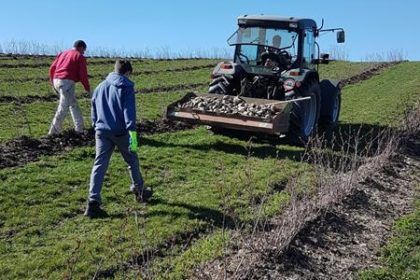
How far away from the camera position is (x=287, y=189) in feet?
27.2

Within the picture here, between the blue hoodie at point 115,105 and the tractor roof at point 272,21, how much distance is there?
17.3ft

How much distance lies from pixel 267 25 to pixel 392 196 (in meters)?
4.72

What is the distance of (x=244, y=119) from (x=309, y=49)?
10.1 feet

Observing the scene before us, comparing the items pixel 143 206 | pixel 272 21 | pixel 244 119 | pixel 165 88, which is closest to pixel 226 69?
pixel 272 21

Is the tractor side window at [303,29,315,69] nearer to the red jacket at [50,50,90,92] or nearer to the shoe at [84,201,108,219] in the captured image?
the red jacket at [50,50,90,92]

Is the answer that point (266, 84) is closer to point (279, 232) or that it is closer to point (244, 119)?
point (244, 119)

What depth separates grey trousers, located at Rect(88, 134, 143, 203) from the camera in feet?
22.8

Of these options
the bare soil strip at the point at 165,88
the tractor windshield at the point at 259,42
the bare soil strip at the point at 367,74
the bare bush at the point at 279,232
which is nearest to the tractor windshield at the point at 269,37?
the tractor windshield at the point at 259,42

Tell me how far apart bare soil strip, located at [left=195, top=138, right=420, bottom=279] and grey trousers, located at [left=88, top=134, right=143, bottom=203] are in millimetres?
1893

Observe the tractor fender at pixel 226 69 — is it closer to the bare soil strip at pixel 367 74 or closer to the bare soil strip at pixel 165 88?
the bare soil strip at pixel 165 88

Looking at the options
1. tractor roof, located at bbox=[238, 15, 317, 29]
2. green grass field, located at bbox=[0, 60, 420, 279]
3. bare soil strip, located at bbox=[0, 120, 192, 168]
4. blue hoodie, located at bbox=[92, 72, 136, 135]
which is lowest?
green grass field, located at bbox=[0, 60, 420, 279]

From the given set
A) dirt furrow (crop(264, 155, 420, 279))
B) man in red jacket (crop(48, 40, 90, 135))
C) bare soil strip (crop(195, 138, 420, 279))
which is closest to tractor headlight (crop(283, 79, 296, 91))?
bare soil strip (crop(195, 138, 420, 279))

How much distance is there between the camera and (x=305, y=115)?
11758 millimetres

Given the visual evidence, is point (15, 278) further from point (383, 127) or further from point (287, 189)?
point (383, 127)
